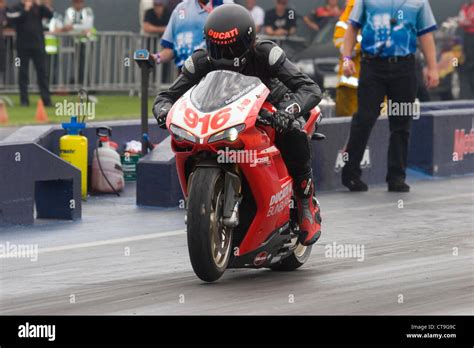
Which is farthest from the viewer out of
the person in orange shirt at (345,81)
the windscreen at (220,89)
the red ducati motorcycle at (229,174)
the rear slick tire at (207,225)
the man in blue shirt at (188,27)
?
the person in orange shirt at (345,81)

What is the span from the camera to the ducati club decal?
30.9 ft

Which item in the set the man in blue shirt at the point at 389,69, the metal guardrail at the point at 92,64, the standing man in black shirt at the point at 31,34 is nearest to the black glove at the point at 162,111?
the man in blue shirt at the point at 389,69

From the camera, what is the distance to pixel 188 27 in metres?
14.7

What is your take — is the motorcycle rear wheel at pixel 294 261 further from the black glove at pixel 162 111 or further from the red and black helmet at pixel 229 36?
the red and black helmet at pixel 229 36

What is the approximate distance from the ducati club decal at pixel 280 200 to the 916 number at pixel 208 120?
68 cm

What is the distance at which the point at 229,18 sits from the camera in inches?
365

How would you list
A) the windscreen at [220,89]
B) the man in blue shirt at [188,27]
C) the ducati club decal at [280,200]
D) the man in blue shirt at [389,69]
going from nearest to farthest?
1. the windscreen at [220,89]
2. the ducati club decal at [280,200]
3. the man in blue shirt at [188,27]
4. the man in blue shirt at [389,69]

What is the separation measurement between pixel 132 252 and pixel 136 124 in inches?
188

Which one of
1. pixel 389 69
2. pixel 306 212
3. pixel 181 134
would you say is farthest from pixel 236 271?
pixel 389 69

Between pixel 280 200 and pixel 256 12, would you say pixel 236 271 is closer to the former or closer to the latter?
pixel 280 200

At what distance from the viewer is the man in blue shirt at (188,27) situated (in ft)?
48.1

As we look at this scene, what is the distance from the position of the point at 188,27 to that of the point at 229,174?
5828 mm

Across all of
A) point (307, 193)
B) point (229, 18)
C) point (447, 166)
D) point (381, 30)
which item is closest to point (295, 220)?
point (307, 193)

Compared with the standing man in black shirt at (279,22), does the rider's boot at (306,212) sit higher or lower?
higher
